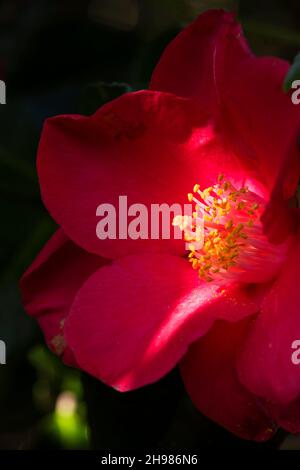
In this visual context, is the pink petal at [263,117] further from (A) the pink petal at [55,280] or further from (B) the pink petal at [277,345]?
(A) the pink petal at [55,280]

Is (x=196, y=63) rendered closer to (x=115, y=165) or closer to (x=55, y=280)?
(x=115, y=165)

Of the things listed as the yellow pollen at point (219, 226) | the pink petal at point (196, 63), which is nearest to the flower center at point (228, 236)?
the yellow pollen at point (219, 226)

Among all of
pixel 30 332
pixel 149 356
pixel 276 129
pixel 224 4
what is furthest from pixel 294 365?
pixel 224 4

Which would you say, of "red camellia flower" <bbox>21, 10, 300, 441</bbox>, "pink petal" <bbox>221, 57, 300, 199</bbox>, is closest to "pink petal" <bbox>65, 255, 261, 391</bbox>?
"red camellia flower" <bbox>21, 10, 300, 441</bbox>

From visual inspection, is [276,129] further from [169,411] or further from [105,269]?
[169,411]

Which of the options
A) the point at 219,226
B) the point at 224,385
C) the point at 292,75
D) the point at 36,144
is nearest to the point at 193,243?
the point at 219,226

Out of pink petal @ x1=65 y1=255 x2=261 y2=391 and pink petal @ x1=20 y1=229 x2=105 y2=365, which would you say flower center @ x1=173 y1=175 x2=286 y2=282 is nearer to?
pink petal @ x1=65 y1=255 x2=261 y2=391

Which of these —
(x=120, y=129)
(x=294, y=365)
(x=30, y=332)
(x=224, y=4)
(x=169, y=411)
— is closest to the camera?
(x=294, y=365)
